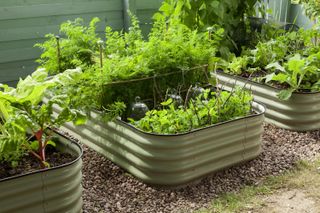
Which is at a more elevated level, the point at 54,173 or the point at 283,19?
the point at 283,19

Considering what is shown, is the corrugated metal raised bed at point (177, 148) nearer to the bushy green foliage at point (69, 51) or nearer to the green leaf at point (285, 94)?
the green leaf at point (285, 94)

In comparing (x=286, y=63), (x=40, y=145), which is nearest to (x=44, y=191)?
(x=40, y=145)

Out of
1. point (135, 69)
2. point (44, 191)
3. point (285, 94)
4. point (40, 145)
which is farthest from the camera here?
point (285, 94)

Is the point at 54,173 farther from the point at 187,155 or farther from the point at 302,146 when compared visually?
the point at 302,146

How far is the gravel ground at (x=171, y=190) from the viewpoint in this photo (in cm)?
275

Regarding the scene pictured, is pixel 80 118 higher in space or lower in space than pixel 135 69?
lower

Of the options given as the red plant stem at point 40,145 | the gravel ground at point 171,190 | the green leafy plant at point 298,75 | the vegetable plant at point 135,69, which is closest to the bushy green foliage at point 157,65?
the vegetable plant at point 135,69

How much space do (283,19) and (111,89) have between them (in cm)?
372

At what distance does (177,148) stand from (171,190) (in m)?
0.29

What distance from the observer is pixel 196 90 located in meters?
3.59

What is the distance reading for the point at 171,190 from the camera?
9.54 ft

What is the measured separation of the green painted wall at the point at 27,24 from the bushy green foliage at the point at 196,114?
1765 millimetres

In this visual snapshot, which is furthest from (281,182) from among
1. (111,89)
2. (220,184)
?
(111,89)

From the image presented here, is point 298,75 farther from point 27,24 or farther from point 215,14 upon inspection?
point 27,24
